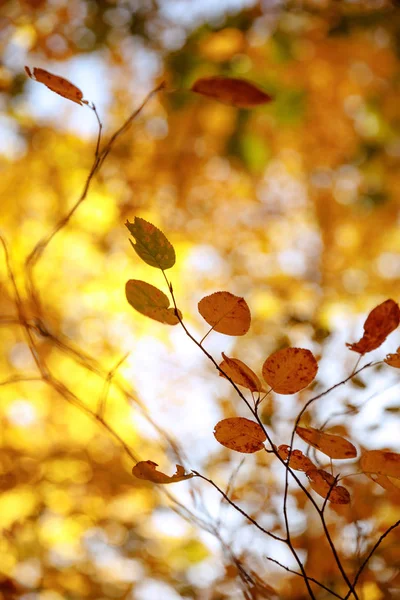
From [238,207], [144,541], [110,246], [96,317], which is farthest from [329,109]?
[144,541]

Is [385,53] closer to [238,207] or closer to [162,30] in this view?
[238,207]

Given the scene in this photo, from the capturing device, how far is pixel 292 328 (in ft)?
3.19

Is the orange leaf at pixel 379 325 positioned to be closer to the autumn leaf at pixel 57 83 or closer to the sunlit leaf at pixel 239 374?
the sunlit leaf at pixel 239 374

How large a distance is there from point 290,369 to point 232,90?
305mm

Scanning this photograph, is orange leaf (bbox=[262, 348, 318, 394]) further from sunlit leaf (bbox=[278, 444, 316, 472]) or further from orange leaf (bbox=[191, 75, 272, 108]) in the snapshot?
orange leaf (bbox=[191, 75, 272, 108])

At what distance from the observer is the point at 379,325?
0.46 meters

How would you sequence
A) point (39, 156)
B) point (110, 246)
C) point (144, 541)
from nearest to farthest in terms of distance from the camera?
point (144, 541)
point (110, 246)
point (39, 156)

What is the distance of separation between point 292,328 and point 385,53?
7.47 ft

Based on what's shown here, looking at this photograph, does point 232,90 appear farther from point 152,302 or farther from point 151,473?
point 151,473

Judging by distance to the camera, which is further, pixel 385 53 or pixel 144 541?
pixel 385 53

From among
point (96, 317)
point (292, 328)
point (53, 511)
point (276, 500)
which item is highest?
point (96, 317)

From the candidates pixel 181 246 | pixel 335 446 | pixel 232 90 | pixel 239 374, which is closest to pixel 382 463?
pixel 335 446

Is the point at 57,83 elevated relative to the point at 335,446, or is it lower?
elevated

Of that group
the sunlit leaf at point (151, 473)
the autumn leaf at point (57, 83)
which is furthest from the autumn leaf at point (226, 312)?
the autumn leaf at point (57, 83)
